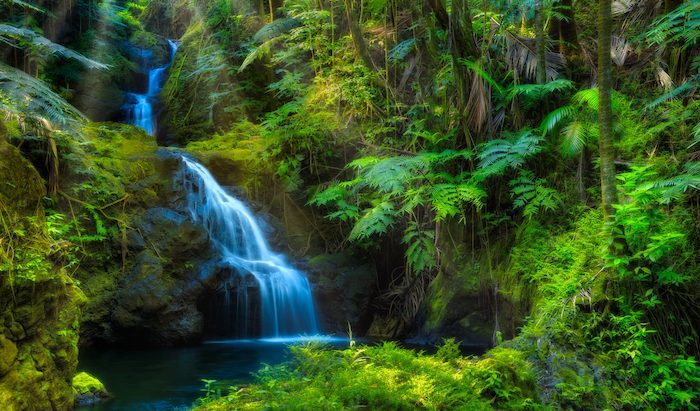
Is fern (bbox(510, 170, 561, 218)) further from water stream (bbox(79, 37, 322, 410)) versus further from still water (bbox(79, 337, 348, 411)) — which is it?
water stream (bbox(79, 37, 322, 410))

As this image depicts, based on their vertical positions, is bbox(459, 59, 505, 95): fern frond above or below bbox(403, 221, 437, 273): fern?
above

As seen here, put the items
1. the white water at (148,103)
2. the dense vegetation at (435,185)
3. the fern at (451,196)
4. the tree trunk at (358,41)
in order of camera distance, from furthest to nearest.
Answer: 1. the white water at (148,103)
2. the tree trunk at (358,41)
3. the fern at (451,196)
4. the dense vegetation at (435,185)

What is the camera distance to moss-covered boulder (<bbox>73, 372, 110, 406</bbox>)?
6.53m

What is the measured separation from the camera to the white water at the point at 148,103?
56.1ft

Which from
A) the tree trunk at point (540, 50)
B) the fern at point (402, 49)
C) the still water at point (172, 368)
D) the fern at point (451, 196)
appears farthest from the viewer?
the fern at point (402, 49)

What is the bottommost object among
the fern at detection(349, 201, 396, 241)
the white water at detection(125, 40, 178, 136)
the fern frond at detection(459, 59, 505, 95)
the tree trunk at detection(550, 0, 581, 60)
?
the fern at detection(349, 201, 396, 241)

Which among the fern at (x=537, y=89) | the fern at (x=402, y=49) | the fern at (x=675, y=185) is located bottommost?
the fern at (x=675, y=185)

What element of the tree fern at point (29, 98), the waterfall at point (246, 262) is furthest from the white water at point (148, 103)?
the tree fern at point (29, 98)

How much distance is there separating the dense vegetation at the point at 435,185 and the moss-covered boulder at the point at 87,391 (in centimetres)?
99

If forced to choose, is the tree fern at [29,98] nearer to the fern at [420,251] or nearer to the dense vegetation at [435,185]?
the dense vegetation at [435,185]

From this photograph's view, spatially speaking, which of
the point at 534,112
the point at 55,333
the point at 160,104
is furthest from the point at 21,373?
the point at 160,104

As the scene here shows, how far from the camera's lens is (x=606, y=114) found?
557cm

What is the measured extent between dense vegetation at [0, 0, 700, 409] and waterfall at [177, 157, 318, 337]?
82 centimetres

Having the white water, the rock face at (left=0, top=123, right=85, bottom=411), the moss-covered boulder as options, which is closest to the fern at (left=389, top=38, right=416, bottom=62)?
the rock face at (left=0, top=123, right=85, bottom=411)
